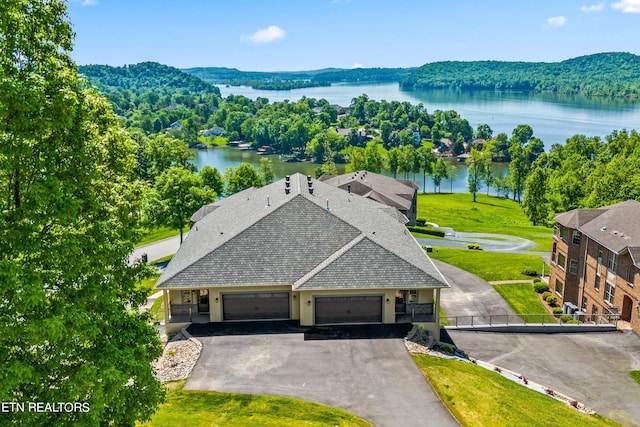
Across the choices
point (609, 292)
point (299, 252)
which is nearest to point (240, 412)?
point (299, 252)

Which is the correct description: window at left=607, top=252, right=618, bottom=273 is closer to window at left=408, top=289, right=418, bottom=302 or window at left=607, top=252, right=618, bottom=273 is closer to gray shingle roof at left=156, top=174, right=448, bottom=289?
gray shingle roof at left=156, top=174, right=448, bottom=289

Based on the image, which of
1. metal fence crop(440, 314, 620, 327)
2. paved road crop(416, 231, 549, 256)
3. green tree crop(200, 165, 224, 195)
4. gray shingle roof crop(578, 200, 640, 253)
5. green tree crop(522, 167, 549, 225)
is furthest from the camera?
green tree crop(522, 167, 549, 225)

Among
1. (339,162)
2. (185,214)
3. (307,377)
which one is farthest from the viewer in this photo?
(339,162)

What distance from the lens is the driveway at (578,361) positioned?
23.9 meters

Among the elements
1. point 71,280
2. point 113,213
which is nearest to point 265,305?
point 113,213

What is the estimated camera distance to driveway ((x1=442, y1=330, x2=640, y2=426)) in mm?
23938

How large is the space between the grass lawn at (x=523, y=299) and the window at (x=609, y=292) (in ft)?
12.5

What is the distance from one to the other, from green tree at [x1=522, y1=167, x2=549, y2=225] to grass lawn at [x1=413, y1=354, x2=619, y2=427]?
5973 centimetres

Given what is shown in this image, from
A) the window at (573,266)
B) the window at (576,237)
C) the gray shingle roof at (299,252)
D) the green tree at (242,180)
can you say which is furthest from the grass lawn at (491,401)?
the green tree at (242,180)

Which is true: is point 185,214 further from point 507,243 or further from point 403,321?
point 507,243

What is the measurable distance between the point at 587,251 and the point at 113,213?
113ft

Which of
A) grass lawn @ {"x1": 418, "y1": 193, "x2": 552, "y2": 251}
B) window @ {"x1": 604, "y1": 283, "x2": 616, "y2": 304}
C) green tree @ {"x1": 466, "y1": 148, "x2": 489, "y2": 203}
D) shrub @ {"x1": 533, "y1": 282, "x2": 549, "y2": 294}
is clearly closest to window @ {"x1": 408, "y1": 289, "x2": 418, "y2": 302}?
window @ {"x1": 604, "y1": 283, "x2": 616, "y2": 304}

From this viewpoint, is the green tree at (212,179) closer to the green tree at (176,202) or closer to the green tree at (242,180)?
the green tree at (242,180)

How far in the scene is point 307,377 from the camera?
23.3 m
